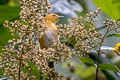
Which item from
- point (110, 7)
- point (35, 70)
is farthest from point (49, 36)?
point (110, 7)

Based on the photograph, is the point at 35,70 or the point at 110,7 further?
the point at 110,7

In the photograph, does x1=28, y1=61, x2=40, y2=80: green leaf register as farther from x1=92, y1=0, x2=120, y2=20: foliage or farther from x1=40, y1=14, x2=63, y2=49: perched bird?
x1=92, y1=0, x2=120, y2=20: foliage

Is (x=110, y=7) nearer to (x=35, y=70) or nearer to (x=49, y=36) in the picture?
(x=49, y=36)

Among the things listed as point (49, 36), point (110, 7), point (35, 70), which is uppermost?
point (110, 7)

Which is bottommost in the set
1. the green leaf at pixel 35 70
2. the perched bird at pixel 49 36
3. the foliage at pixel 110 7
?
the green leaf at pixel 35 70

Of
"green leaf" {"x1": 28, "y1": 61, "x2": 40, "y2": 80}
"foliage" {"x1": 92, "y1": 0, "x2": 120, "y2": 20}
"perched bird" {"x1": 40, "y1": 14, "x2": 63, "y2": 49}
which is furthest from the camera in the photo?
"foliage" {"x1": 92, "y1": 0, "x2": 120, "y2": 20}

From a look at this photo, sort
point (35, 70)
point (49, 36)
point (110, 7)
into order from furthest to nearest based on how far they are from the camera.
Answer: point (110, 7), point (49, 36), point (35, 70)

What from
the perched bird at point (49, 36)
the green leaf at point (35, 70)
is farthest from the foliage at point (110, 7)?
the green leaf at point (35, 70)

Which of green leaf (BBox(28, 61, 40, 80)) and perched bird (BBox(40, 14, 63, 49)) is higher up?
perched bird (BBox(40, 14, 63, 49))

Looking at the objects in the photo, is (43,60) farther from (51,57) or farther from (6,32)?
(6,32)

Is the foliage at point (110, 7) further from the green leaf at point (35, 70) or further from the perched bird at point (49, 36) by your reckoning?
the green leaf at point (35, 70)

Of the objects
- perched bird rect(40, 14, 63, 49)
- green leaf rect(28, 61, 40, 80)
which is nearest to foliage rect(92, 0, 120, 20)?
perched bird rect(40, 14, 63, 49)

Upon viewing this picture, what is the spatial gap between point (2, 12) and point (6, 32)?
0.42 feet

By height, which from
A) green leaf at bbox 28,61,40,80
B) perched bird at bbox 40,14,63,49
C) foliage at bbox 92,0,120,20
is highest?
foliage at bbox 92,0,120,20
